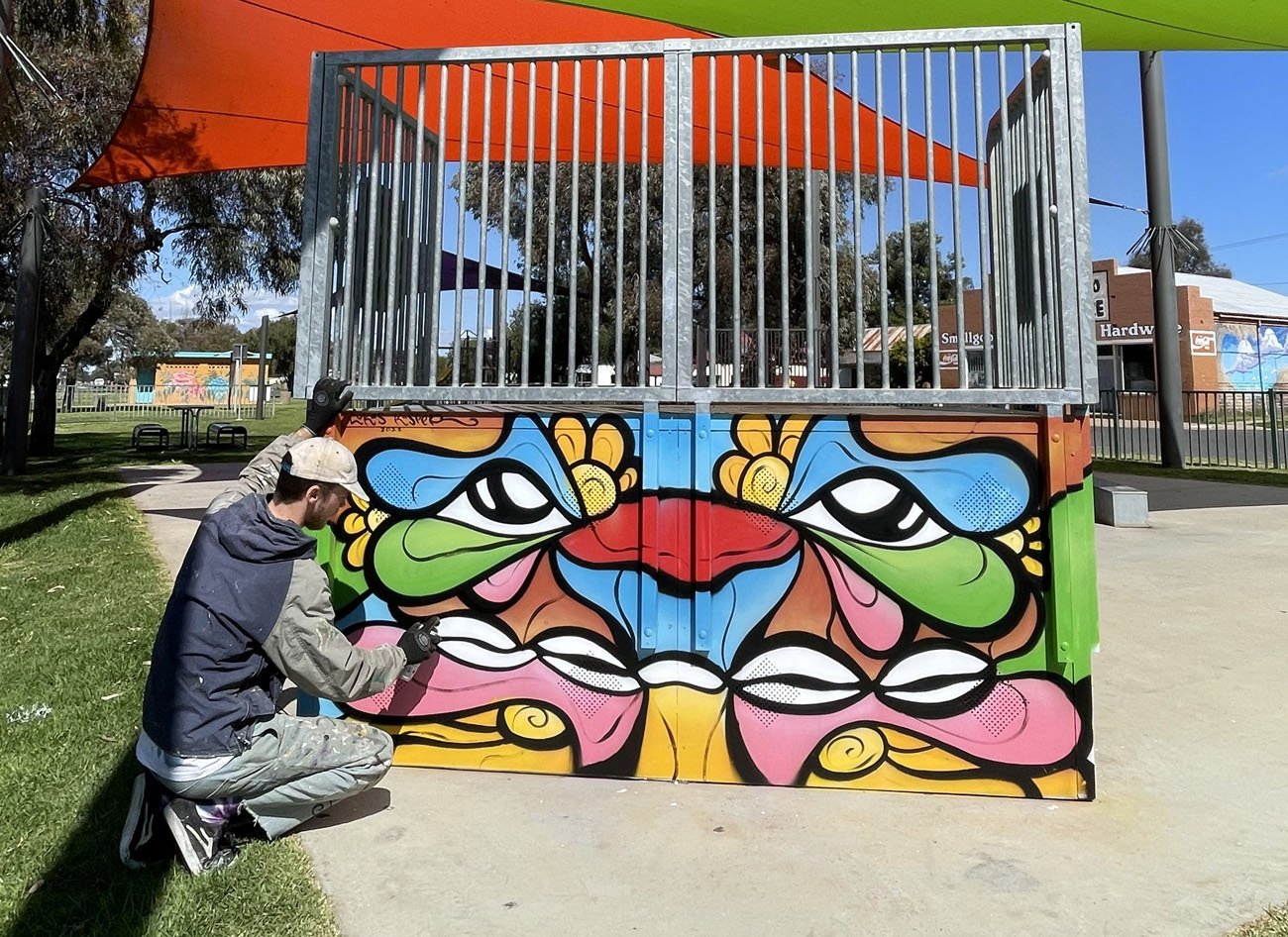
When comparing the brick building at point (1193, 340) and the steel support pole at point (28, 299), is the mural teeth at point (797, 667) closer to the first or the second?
the steel support pole at point (28, 299)

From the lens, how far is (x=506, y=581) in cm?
342

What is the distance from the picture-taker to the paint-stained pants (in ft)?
8.50

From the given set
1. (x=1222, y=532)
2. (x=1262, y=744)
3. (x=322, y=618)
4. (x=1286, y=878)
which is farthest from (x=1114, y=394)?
(x=322, y=618)

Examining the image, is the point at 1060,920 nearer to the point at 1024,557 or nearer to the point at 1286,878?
the point at 1286,878

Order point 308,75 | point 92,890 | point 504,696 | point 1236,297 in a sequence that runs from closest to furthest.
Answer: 1. point 92,890
2. point 504,696
3. point 308,75
4. point 1236,297

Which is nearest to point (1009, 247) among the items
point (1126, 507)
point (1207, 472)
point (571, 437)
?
point (571, 437)

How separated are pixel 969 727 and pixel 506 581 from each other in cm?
188

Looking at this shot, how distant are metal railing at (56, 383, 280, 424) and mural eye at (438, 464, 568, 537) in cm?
3669

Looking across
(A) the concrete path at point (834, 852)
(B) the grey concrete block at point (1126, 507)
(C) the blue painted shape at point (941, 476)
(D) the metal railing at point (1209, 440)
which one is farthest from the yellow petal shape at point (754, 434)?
(D) the metal railing at point (1209, 440)

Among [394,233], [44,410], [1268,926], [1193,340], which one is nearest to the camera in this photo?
[1268,926]

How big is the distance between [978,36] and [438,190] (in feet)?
7.51

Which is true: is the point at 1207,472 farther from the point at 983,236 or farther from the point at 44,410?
the point at 44,410

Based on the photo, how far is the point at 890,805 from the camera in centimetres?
305

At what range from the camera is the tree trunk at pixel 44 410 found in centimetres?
1594
